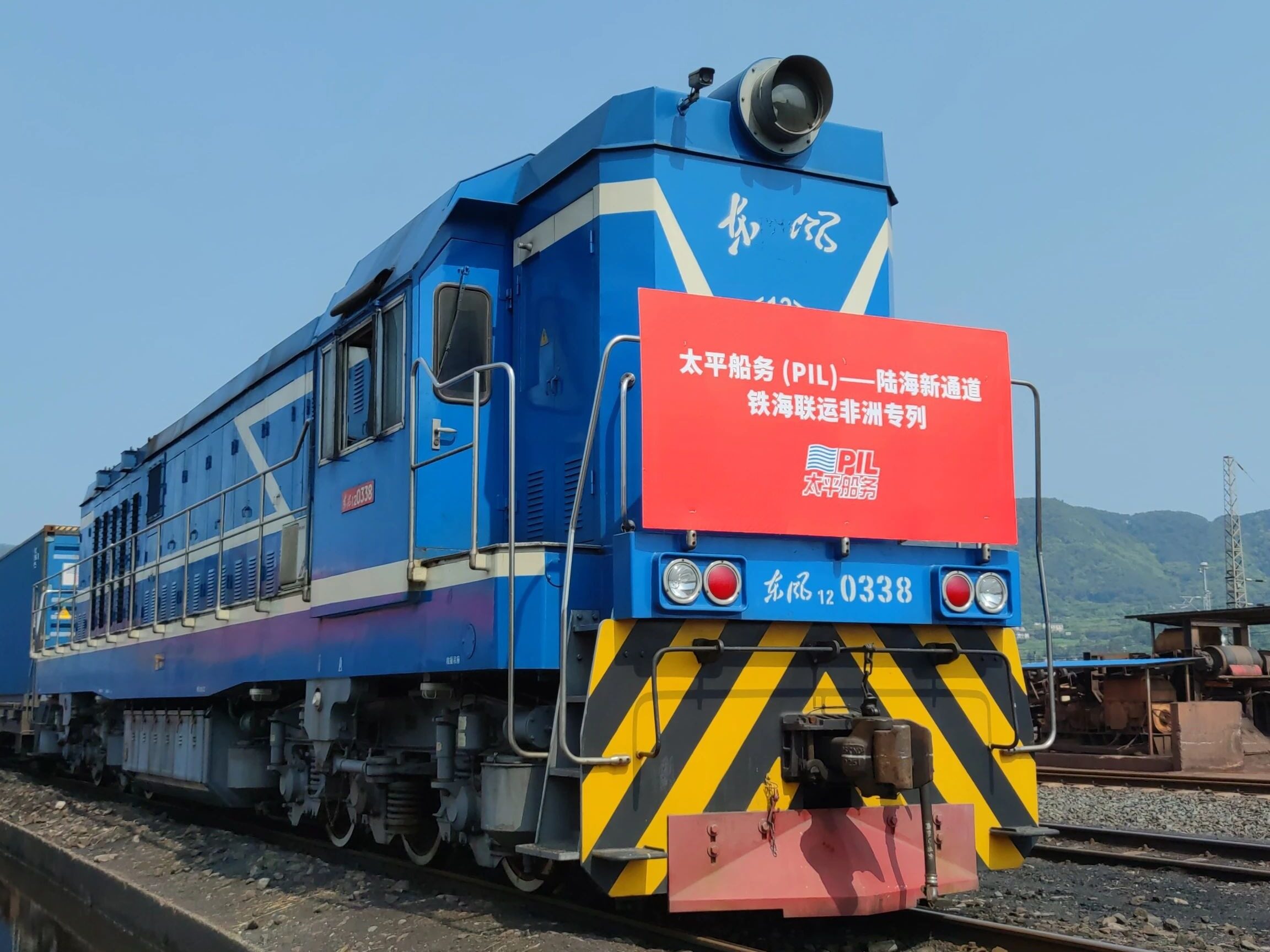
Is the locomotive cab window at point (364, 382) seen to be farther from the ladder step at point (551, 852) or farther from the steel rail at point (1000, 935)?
the steel rail at point (1000, 935)

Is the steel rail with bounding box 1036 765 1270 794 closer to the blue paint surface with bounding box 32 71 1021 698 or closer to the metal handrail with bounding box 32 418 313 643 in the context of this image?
the blue paint surface with bounding box 32 71 1021 698

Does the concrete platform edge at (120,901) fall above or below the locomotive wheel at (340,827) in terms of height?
below

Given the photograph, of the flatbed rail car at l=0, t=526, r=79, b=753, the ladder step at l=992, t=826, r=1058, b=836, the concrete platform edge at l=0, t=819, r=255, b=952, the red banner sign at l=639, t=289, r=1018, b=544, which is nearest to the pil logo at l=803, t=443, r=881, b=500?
the red banner sign at l=639, t=289, r=1018, b=544

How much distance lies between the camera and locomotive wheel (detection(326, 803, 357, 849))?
7535mm

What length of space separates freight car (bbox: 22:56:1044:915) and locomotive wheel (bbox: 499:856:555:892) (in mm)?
28

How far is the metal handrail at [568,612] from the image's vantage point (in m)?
4.55

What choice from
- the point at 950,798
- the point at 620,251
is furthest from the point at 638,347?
the point at 950,798

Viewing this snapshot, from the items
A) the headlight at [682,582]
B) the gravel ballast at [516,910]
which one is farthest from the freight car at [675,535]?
the gravel ballast at [516,910]

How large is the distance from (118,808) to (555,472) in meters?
7.88

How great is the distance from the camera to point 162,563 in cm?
1120

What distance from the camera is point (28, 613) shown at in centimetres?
1680

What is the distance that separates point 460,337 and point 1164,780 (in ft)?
30.8

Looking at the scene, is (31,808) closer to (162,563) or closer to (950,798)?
(162,563)

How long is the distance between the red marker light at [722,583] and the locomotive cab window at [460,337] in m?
1.66
